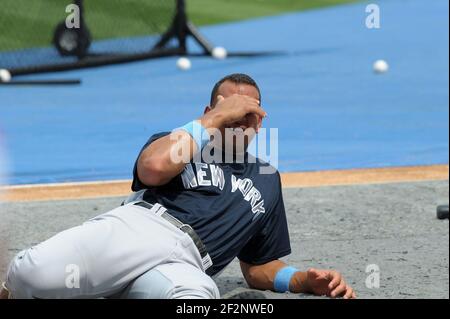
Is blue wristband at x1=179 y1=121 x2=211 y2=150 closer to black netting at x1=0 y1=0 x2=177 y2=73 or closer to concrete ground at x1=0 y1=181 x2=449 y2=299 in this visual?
concrete ground at x1=0 y1=181 x2=449 y2=299

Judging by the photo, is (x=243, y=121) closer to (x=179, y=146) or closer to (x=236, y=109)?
(x=236, y=109)

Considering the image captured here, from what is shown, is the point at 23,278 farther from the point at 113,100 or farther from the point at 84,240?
the point at 113,100

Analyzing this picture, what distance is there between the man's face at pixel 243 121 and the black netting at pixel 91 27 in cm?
908

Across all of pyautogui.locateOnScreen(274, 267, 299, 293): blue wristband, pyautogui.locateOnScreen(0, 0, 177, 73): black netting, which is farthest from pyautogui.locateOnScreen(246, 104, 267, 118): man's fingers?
pyautogui.locateOnScreen(0, 0, 177, 73): black netting

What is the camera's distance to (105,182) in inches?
323

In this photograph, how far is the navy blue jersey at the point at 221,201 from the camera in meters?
4.70

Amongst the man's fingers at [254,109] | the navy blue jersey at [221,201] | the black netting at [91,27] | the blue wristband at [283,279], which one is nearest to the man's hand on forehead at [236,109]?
the man's fingers at [254,109]

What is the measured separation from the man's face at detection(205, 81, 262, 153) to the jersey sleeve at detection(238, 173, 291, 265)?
1.25 ft

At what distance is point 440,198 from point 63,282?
3.83 metres

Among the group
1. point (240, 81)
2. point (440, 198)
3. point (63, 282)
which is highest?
point (240, 81)

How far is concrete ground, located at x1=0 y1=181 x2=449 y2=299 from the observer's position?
5.71 meters

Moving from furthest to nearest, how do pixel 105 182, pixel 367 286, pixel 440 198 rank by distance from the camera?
1. pixel 105 182
2. pixel 440 198
3. pixel 367 286
